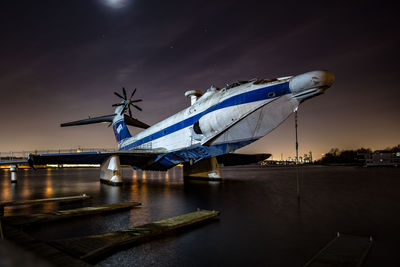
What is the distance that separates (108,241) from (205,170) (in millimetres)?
16632

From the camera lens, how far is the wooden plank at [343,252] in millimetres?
3545

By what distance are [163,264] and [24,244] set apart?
2148 millimetres

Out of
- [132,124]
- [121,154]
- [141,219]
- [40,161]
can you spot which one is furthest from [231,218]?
[132,124]

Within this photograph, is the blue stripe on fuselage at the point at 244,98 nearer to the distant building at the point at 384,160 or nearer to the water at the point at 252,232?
the water at the point at 252,232

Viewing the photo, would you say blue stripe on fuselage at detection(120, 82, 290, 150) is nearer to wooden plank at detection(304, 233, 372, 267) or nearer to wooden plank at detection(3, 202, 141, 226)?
wooden plank at detection(3, 202, 141, 226)

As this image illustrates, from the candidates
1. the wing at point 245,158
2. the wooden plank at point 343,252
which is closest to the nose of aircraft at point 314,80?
the wooden plank at point 343,252

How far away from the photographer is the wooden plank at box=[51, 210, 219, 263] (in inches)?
152

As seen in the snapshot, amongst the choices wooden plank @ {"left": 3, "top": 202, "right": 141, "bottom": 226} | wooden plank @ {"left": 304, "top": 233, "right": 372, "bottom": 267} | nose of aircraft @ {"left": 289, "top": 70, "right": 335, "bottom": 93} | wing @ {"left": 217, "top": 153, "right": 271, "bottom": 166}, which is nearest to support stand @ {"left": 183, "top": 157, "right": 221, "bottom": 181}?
wing @ {"left": 217, "top": 153, "right": 271, "bottom": 166}

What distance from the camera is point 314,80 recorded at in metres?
10.2

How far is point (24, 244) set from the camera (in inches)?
149

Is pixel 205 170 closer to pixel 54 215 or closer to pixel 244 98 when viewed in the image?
pixel 244 98

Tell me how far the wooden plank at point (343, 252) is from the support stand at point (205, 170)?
1507 cm

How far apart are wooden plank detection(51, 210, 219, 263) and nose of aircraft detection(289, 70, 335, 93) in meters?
7.81

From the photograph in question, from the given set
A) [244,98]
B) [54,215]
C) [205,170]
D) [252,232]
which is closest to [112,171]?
[205,170]
